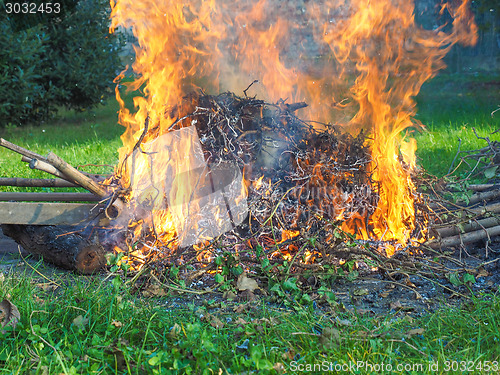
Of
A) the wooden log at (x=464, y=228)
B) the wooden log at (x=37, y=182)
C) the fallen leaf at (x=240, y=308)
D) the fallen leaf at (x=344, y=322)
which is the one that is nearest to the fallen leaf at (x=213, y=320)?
the fallen leaf at (x=240, y=308)

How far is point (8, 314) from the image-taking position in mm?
2551

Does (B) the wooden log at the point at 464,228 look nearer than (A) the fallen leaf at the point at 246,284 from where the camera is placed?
No

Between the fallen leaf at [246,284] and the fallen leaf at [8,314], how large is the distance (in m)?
1.26

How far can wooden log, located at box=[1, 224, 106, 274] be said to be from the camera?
3.35 metres

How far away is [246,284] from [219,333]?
65 cm

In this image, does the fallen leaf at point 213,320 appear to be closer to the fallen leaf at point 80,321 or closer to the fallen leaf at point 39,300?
the fallen leaf at point 80,321

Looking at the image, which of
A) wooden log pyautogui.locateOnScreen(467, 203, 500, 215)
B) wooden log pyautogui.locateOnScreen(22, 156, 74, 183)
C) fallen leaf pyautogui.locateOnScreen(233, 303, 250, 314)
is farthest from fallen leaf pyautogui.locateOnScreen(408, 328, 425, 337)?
wooden log pyautogui.locateOnScreen(22, 156, 74, 183)

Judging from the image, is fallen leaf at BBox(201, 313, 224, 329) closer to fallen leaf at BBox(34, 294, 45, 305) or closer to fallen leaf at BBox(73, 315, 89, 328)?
fallen leaf at BBox(73, 315, 89, 328)

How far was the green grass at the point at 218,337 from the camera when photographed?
2.19m

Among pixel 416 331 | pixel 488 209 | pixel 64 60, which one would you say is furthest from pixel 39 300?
pixel 64 60

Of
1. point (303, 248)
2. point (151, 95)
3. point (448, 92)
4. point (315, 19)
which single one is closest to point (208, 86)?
point (151, 95)

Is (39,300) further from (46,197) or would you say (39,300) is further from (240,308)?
(46,197)

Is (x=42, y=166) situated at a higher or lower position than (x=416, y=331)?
higher

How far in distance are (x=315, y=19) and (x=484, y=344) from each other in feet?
32.2
